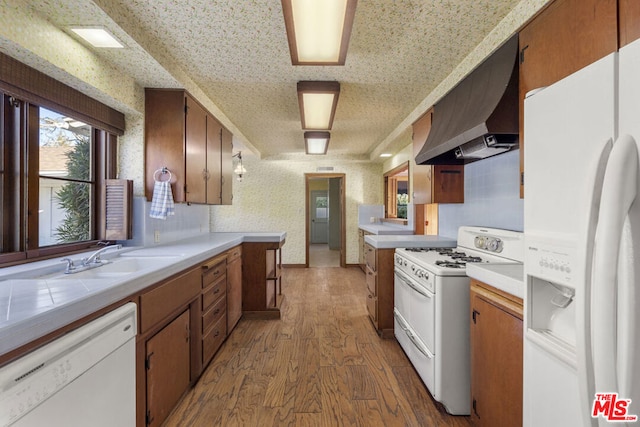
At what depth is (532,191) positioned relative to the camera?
0.99 metres

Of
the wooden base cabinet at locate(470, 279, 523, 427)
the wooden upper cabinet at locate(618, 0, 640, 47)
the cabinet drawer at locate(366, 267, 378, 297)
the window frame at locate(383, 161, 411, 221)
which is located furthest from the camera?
the window frame at locate(383, 161, 411, 221)

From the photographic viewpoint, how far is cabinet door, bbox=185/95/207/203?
257 cm

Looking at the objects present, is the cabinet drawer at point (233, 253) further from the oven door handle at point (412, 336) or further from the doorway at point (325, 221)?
the doorway at point (325, 221)

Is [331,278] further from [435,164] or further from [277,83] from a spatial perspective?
[277,83]

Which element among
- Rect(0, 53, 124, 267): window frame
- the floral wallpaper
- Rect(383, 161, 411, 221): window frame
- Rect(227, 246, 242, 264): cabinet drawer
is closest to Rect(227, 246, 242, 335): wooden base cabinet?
Rect(227, 246, 242, 264): cabinet drawer

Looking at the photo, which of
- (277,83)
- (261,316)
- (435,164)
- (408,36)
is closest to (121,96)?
(277,83)

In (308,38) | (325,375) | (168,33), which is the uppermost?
(168,33)

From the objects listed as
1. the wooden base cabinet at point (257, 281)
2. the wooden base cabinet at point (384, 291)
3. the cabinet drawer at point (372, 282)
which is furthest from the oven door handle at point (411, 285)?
the wooden base cabinet at point (257, 281)

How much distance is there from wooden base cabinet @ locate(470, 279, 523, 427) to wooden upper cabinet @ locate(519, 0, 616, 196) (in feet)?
2.95

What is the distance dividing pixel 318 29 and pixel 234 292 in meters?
2.46

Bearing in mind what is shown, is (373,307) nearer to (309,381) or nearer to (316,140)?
(309,381)

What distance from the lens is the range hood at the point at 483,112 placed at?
1651 mm

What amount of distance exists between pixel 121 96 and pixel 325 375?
262 centimetres

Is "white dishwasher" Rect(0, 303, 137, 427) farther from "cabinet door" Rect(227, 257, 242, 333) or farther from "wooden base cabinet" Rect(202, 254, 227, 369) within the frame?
"cabinet door" Rect(227, 257, 242, 333)
